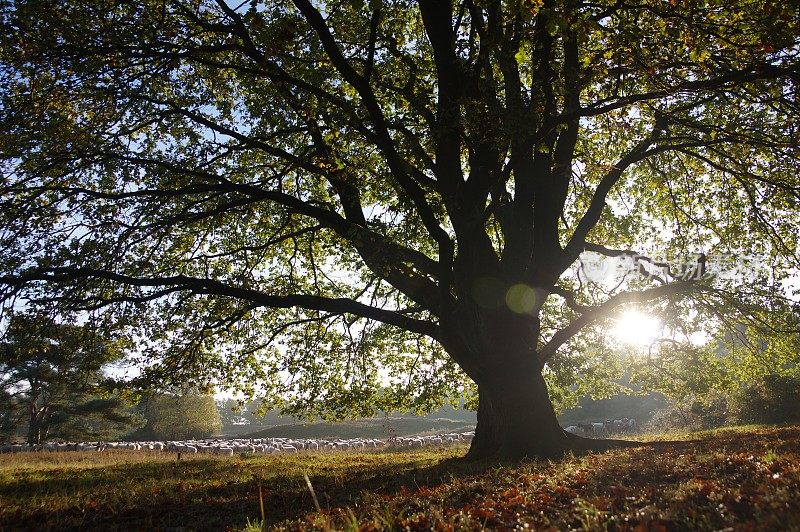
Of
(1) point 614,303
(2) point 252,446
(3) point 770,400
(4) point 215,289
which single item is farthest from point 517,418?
(2) point 252,446

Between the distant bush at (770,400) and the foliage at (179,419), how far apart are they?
4987 centimetres

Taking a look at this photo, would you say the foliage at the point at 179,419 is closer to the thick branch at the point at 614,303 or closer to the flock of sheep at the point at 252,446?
the flock of sheep at the point at 252,446

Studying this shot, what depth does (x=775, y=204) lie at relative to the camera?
12039 mm

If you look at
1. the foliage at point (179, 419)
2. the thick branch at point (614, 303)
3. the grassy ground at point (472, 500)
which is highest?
the thick branch at point (614, 303)

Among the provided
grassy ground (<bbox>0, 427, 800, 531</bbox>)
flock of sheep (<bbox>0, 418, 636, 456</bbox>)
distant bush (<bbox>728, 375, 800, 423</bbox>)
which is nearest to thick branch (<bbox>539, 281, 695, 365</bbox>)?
grassy ground (<bbox>0, 427, 800, 531</bbox>)

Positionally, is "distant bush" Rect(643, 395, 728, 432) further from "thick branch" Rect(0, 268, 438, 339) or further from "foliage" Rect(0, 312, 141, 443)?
"foliage" Rect(0, 312, 141, 443)

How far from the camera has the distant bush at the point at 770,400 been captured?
78.1 feet

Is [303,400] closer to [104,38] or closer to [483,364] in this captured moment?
[483,364]

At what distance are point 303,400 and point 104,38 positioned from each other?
9980mm

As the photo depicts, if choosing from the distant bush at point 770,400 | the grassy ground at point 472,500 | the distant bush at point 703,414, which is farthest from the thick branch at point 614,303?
the distant bush at point 703,414

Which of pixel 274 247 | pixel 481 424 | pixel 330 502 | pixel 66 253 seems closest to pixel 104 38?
pixel 66 253

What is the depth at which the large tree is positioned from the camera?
7.65 metres

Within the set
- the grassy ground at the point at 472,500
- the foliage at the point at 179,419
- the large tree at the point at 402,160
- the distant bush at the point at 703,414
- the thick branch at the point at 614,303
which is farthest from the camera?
the foliage at the point at 179,419

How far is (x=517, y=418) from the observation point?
9883mm
